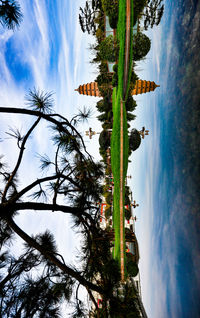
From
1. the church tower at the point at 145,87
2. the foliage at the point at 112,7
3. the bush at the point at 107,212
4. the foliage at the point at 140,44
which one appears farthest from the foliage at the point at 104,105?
the bush at the point at 107,212

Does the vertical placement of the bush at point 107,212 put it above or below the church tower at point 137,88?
below

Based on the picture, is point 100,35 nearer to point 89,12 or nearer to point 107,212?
point 89,12

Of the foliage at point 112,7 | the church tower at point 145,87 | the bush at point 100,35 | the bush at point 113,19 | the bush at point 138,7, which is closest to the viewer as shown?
the bush at point 138,7

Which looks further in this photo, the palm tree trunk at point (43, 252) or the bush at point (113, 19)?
the bush at point (113, 19)

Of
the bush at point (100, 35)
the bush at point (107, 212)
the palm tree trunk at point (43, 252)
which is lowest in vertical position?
the palm tree trunk at point (43, 252)

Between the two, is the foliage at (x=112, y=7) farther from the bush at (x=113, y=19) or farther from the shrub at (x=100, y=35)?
the shrub at (x=100, y=35)

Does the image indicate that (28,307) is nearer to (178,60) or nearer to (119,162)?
(119,162)

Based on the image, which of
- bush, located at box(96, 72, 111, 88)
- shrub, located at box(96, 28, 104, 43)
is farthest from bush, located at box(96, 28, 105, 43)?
bush, located at box(96, 72, 111, 88)

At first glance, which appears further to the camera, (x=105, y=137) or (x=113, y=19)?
(x=105, y=137)

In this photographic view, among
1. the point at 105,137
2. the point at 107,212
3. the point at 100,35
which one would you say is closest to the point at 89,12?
the point at 100,35

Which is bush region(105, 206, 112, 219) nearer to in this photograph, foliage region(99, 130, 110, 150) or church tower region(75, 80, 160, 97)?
foliage region(99, 130, 110, 150)

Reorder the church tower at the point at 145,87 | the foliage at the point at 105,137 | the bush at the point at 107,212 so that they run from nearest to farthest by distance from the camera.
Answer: the bush at the point at 107,212, the foliage at the point at 105,137, the church tower at the point at 145,87

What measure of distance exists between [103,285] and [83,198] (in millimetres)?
1273

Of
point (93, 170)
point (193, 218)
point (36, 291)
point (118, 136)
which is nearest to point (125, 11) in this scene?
point (118, 136)
